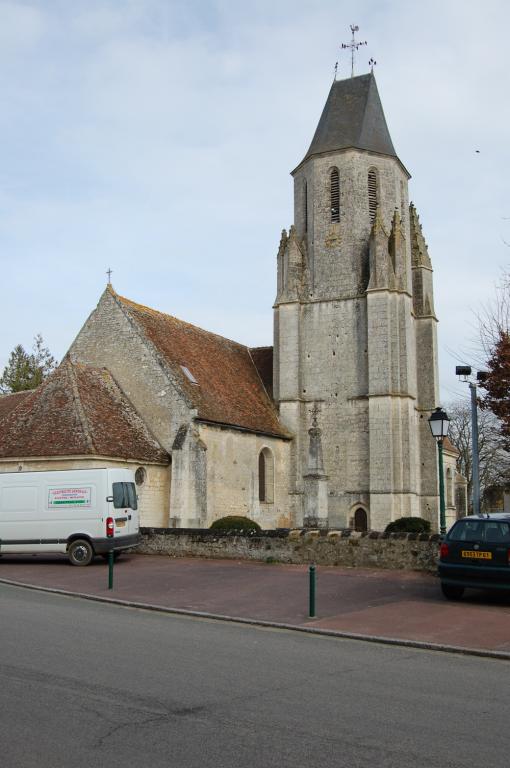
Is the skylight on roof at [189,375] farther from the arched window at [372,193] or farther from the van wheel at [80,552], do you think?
the arched window at [372,193]

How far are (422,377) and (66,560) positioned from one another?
19.3 meters

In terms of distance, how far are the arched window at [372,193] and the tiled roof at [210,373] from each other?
910cm

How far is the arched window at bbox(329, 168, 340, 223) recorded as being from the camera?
111 feet

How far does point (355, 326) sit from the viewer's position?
106ft

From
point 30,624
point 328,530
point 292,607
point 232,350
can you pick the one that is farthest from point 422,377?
point 30,624

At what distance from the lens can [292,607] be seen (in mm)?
12594

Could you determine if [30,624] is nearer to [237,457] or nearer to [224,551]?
[224,551]

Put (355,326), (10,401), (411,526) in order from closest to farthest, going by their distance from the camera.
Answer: (411,526) < (355,326) < (10,401)

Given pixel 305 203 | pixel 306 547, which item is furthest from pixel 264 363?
pixel 306 547

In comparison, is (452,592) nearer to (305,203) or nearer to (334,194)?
(334,194)

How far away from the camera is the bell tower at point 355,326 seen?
30.7 m

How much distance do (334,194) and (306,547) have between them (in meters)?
20.4

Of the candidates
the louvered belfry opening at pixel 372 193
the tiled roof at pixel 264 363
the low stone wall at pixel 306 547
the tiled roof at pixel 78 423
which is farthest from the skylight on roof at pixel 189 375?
the louvered belfry opening at pixel 372 193

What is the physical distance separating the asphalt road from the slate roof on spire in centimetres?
2842
